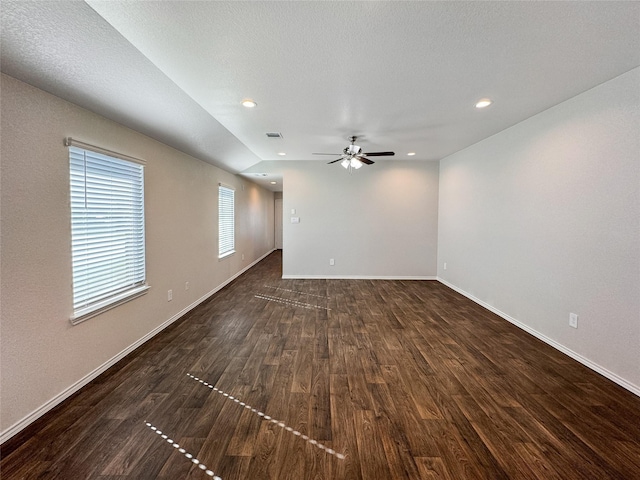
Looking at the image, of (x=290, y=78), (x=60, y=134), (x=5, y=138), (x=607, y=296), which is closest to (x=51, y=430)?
(x=5, y=138)

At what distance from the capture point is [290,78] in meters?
2.26

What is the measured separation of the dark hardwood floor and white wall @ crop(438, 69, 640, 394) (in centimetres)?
36

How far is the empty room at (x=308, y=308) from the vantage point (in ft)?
5.13

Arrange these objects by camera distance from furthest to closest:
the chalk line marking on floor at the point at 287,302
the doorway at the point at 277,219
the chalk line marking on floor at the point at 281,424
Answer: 1. the doorway at the point at 277,219
2. the chalk line marking on floor at the point at 287,302
3. the chalk line marking on floor at the point at 281,424

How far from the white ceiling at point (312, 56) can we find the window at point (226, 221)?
2251 mm

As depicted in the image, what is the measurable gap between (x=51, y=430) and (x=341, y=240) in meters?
4.86

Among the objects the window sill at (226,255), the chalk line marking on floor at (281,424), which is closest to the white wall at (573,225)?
the chalk line marking on floor at (281,424)

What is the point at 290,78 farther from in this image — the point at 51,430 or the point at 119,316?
the point at 51,430

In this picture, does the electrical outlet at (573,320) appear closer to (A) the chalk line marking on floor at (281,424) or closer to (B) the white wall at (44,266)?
(A) the chalk line marking on floor at (281,424)

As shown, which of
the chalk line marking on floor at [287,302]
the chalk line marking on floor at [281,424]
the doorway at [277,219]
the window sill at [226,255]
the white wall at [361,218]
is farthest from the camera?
the doorway at [277,219]

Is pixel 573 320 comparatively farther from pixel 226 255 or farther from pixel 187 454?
pixel 226 255

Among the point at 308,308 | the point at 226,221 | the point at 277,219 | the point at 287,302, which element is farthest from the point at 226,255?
the point at 277,219

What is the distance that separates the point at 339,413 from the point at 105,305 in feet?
7.38

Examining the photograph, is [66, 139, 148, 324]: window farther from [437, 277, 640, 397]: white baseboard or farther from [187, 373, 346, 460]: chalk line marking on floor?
[437, 277, 640, 397]: white baseboard
